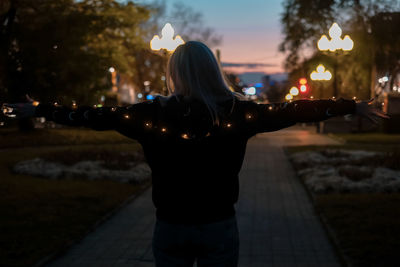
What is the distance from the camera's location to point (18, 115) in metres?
3.08

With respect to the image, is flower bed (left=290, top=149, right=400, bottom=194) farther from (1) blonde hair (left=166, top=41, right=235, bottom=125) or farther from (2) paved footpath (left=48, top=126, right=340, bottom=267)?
(1) blonde hair (left=166, top=41, right=235, bottom=125)

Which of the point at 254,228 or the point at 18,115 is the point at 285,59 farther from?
the point at 18,115

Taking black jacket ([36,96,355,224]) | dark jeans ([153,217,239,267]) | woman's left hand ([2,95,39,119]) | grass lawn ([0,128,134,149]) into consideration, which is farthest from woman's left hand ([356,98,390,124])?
grass lawn ([0,128,134,149])

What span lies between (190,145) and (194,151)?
3 cm

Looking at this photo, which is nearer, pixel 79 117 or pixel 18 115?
pixel 79 117

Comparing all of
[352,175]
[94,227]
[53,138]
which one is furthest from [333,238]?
[53,138]

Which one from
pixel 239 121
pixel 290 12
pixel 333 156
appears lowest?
pixel 333 156

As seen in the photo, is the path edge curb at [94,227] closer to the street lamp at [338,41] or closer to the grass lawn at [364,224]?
the grass lawn at [364,224]

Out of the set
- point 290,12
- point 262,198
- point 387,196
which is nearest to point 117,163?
point 262,198

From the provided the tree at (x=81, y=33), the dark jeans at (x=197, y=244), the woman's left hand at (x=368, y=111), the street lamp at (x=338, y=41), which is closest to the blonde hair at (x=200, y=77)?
the dark jeans at (x=197, y=244)

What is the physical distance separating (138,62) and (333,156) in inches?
1924

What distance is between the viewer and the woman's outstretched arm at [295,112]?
285 centimetres

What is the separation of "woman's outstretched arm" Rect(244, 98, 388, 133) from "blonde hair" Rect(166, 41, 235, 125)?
0.64 feet

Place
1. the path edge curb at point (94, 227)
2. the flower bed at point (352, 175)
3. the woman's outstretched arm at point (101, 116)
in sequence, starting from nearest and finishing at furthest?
the woman's outstretched arm at point (101, 116)
the path edge curb at point (94, 227)
the flower bed at point (352, 175)
